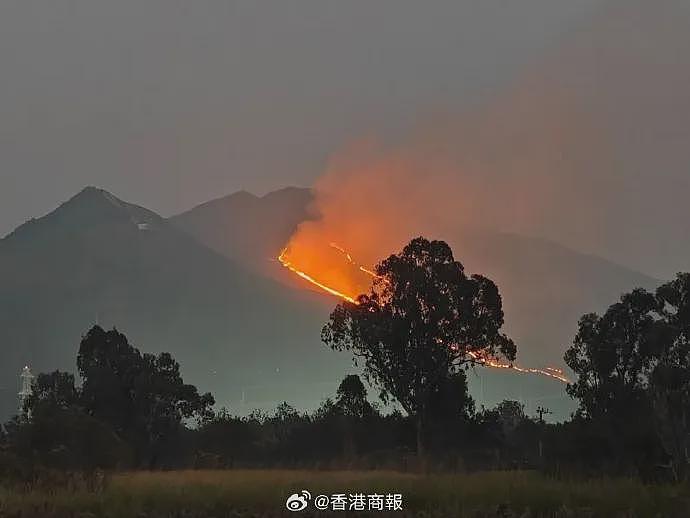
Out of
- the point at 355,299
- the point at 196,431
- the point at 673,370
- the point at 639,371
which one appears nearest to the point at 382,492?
the point at 673,370

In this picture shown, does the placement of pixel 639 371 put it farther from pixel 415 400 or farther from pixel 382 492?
pixel 382 492

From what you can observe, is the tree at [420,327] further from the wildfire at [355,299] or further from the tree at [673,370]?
the tree at [673,370]

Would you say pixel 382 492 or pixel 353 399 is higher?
pixel 353 399

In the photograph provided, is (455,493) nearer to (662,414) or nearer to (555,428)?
(662,414)

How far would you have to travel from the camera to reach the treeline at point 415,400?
94.8ft

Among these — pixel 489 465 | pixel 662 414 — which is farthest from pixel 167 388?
pixel 662 414

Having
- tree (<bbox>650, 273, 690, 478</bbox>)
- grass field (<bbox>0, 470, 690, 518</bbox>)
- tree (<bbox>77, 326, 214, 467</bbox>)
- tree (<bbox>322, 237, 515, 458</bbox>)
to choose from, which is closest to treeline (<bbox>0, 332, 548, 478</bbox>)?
tree (<bbox>77, 326, 214, 467</bbox>)

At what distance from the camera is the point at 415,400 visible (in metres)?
Result: 36.1

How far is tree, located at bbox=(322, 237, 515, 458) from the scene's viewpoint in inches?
1433

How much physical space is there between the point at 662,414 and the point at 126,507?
74.1 ft

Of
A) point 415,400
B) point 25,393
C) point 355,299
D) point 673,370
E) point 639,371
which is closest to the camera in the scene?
point 673,370

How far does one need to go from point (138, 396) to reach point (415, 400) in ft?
45.2

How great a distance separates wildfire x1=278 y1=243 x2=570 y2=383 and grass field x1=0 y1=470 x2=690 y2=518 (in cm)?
2221

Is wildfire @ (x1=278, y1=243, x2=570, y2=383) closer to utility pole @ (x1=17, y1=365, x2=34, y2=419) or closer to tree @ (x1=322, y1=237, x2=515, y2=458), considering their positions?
tree @ (x1=322, y1=237, x2=515, y2=458)
